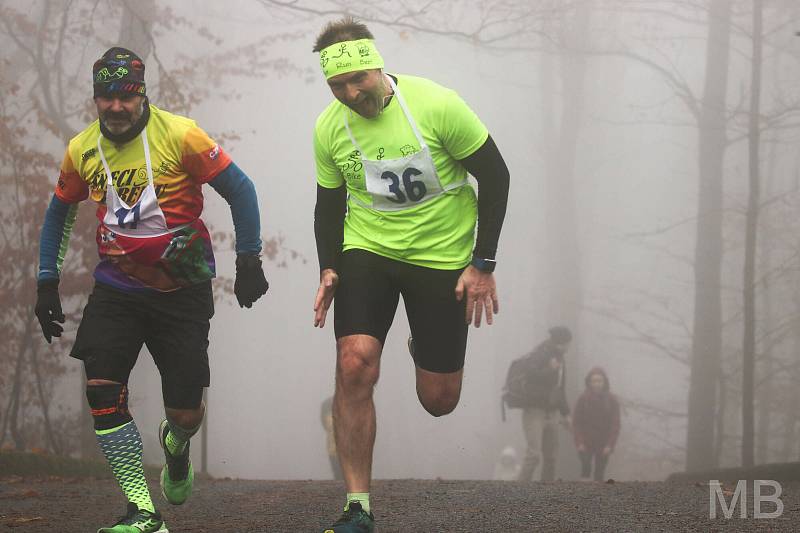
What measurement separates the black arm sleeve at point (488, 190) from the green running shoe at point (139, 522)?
165 cm

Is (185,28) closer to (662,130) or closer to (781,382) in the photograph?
(662,130)

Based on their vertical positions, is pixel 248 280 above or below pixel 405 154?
below

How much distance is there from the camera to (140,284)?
209 inches

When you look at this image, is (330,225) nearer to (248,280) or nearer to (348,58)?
(248,280)

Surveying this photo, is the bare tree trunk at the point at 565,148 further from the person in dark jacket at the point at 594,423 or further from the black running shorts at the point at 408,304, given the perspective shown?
the black running shorts at the point at 408,304

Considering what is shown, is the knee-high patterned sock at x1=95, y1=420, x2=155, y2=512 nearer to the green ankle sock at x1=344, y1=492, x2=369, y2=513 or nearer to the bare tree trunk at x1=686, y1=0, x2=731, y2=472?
the green ankle sock at x1=344, y1=492, x2=369, y2=513

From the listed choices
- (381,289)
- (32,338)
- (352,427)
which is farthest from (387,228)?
(32,338)

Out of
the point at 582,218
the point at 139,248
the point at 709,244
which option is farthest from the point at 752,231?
the point at 139,248

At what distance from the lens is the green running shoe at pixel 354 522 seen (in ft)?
15.1

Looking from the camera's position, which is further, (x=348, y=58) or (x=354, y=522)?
(x=348, y=58)

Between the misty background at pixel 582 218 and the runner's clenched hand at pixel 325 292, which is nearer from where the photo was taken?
the runner's clenched hand at pixel 325 292

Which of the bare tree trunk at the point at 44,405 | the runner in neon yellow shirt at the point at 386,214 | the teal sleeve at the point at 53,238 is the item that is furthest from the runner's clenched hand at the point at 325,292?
the bare tree trunk at the point at 44,405

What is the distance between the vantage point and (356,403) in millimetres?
4984

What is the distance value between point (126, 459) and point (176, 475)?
0.88m
